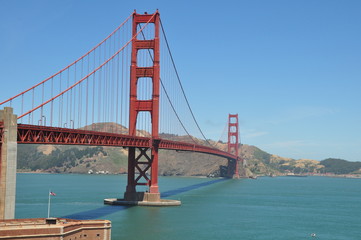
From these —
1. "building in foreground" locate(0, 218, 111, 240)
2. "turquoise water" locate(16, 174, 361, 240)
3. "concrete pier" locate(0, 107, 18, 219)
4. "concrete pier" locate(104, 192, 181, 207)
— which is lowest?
"turquoise water" locate(16, 174, 361, 240)

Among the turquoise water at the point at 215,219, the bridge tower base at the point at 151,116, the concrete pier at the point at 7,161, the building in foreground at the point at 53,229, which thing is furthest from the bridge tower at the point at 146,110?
the concrete pier at the point at 7,161

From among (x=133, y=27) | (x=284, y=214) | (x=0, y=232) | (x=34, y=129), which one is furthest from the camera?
(x=133, y=27)

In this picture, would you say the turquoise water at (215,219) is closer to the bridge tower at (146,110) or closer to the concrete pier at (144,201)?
the concrete pier at (144,201)

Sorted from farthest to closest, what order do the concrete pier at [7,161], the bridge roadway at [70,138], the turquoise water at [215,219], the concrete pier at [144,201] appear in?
the concrete pier at [144,201], the turquoise water at [215,219], the bridge roadway at [70,138], the concrete pier at [7,161]

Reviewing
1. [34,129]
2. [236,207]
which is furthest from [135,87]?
[34,129]

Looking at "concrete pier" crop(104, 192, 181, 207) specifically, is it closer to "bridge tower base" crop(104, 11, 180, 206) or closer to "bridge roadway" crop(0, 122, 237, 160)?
"bridge tower base" crop(104, 11, 180, 206)

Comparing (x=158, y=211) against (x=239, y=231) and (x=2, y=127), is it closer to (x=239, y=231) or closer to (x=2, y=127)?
(x=239, y=231)

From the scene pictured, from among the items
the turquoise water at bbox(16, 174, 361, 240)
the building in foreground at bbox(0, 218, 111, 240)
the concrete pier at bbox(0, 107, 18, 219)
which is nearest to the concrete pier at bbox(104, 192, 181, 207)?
the turquoise water at bbox(16, 174, 361, 240)
